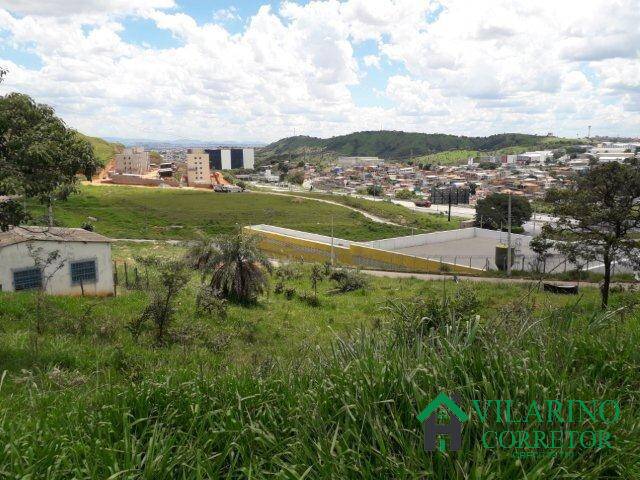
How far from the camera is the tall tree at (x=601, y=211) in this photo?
1348 cm

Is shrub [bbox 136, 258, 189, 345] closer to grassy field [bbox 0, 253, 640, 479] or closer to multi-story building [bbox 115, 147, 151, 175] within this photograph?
grassy field [bbox 0, 253, 640, 479]

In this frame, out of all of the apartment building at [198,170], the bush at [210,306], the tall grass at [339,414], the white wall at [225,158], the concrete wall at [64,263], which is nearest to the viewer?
the tall grass at [339,414]

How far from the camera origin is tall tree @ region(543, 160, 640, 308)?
13.5m

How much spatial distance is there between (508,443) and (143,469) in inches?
84.6

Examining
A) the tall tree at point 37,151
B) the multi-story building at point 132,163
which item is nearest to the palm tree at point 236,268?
the tall tree at point 37,151

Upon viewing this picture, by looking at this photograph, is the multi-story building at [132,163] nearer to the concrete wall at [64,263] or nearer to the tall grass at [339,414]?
the concrete wall at [64,263]

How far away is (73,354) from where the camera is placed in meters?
7.24

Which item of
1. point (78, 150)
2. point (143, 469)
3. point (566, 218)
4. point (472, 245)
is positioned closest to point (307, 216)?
point (472, 245)

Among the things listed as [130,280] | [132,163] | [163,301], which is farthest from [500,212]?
[132,163]

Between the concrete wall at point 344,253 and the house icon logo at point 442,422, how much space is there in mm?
24406

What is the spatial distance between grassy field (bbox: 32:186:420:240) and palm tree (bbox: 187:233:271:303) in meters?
26.1

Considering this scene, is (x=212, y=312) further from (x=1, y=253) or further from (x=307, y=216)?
(x=307, y=216)

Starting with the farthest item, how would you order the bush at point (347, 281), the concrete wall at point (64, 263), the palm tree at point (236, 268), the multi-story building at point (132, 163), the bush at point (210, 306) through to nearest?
the multi-story building at point (132, 163)
the bush at point (347, 281)
the palm tree at point (236, 268)
the concrete wall at point (64, 263)
the bush at point (210, 306)

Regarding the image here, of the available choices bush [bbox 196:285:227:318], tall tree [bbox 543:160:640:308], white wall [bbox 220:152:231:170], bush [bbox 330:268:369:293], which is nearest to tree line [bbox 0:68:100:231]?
bush [bbox 196:285:227:318]
